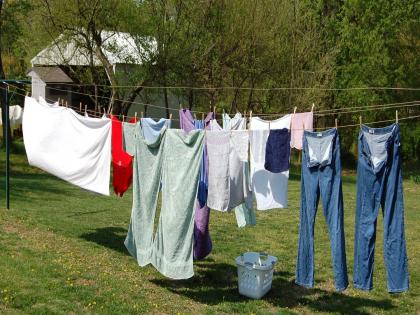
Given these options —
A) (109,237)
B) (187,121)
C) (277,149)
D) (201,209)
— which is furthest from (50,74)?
(277,149)

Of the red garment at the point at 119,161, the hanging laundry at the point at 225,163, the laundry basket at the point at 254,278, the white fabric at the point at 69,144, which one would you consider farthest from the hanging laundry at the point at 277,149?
the white fabric at the point at 69,144

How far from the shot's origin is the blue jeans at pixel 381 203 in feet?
19.5

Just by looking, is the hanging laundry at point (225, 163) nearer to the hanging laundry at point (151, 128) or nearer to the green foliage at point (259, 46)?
the hanging laundry at point (151, 128)

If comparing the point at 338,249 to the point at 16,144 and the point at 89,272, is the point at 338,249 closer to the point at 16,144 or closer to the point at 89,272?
the point at 89,272

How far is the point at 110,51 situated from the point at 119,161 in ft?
44.2

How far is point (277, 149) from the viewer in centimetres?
668

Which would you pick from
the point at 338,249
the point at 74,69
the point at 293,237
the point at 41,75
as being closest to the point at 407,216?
the point at 293,237

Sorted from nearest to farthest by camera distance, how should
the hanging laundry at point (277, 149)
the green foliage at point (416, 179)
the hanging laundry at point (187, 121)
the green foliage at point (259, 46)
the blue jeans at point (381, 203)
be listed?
the blue jeans at point (381, 203), the hanging laundry at point (277, 149), the hanging laundry at point (187, 121), the green foliage at point (259, 46), the green foliage at point (416, 179)

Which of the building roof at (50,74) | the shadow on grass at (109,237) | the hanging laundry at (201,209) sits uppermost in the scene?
the building roof at (50,74)

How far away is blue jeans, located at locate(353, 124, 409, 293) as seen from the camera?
594 centimetres

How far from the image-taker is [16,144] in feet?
83.1

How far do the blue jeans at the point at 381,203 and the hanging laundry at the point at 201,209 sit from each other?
6.50ft

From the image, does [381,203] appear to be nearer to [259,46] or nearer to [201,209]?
[201,209]

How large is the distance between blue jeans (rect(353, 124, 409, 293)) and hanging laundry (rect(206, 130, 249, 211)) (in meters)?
1.48
